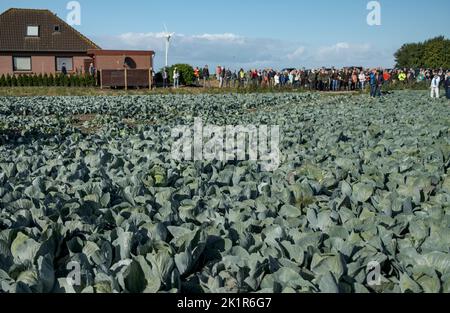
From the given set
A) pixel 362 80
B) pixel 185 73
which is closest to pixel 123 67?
pixel 185 73

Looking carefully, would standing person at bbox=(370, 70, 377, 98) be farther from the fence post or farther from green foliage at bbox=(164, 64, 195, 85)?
green foliage at bbox=(164, 64, 195, 85)

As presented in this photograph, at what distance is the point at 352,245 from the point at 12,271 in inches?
97.7

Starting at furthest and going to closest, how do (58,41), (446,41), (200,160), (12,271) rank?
(446,41) < (58,41) < (200,160) < (12,271)

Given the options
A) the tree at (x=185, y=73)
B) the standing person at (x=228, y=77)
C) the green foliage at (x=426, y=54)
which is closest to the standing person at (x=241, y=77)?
the standing person at (x=228, y=77)

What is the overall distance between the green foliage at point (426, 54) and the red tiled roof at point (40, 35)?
5695 centimetres

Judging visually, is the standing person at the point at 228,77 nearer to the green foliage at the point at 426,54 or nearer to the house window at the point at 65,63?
the house window at the point at 65,63

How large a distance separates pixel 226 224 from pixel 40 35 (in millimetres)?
58198

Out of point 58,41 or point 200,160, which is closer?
point 200,160

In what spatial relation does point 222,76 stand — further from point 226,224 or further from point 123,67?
point 226,224

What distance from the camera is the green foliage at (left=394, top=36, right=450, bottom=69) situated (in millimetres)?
88125

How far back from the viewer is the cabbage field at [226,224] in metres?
3.54

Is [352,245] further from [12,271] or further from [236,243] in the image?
[12,271]

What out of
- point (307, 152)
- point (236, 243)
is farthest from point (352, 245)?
point (307, 152)

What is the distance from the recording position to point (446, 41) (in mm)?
89625
